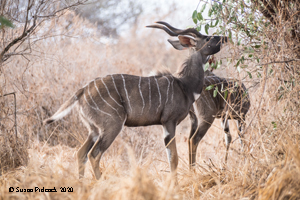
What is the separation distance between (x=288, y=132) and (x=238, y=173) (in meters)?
0.45

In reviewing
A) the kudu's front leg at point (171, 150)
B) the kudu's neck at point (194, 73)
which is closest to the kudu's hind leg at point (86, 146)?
the kudu's front leg at point (171, 150)

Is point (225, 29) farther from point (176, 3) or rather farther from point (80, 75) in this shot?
point (176, 3)

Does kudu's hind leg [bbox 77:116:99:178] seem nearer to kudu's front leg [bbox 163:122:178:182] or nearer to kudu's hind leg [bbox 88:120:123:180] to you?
kudu's hind leg [bbox 88:120:123:180]

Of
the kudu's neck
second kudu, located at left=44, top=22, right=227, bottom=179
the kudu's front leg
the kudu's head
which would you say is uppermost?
the kudu's head

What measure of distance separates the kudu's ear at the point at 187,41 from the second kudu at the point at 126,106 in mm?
44

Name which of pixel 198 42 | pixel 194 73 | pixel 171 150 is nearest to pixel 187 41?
pixel 198 42

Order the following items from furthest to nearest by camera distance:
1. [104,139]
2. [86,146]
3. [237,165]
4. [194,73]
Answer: [194,73] < [86,146] < [104,139] < [237,165]

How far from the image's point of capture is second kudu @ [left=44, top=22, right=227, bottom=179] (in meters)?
2.86

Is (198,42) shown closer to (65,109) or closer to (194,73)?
(194,73)

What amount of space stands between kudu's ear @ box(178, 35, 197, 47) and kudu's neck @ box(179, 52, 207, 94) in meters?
0.11

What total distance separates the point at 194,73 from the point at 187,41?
36 cm

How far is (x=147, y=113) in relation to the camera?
3072 millimetres

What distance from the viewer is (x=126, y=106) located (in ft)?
9.82

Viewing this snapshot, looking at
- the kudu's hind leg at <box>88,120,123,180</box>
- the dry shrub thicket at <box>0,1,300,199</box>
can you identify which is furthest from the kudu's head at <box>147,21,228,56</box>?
the kudu's hind leg at <box>88,120,123,180</box>
